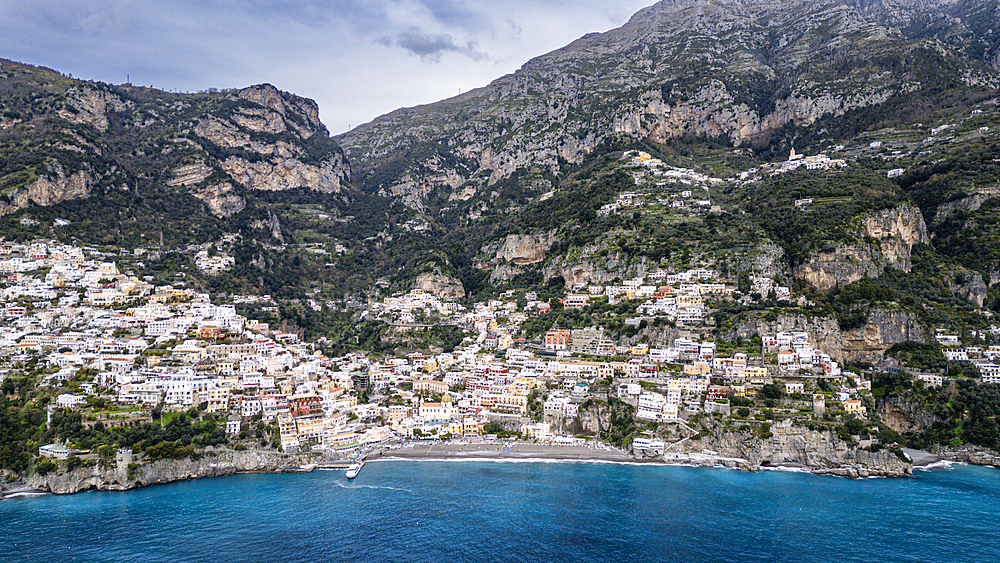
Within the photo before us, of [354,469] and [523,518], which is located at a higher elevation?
[354,469]

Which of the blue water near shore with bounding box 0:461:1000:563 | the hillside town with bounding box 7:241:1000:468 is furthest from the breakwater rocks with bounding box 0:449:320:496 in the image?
the hillside town with bounding box 7:241:1000:468

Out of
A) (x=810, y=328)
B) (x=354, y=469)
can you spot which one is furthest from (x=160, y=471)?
(x=810, y=328)

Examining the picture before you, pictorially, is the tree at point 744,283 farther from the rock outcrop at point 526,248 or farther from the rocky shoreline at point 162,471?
the rocky shoreline at point 162,471

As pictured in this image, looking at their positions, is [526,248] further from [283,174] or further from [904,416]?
[283,174]

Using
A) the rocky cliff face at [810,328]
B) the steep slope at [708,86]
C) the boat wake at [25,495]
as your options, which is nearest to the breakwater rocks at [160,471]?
the boat wake at [25,495]

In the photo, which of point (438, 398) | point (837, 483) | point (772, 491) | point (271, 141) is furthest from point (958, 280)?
point (271, 141)

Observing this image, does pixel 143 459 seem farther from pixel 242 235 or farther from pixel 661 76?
pixel 661 76
